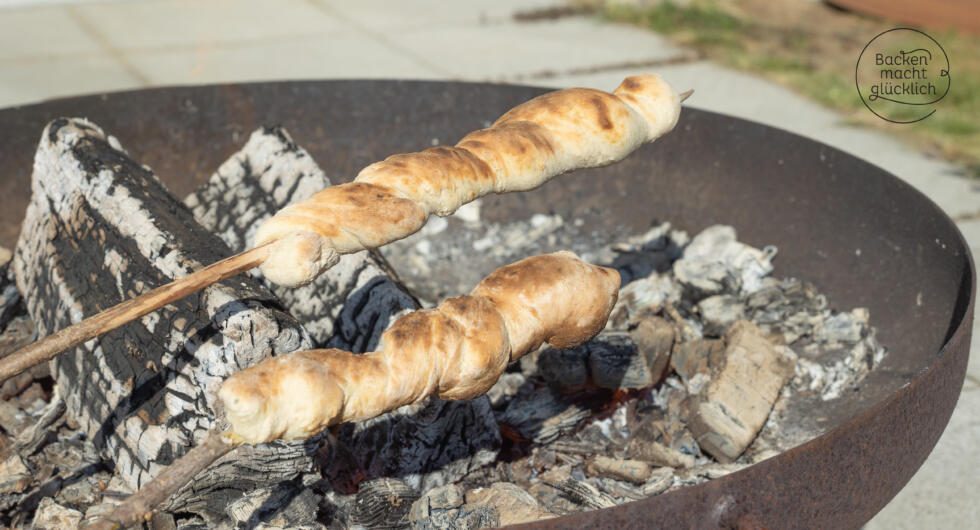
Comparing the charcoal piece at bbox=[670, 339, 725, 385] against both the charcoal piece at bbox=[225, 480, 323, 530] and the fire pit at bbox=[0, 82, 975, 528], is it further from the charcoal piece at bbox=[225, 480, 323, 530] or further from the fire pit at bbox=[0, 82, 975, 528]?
the charcoal piece at bbox=[225, 480, 323, 530]

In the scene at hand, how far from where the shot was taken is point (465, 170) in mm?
1997

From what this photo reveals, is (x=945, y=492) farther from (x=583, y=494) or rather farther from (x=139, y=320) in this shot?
(x=139, y=320)

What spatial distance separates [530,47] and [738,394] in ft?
13.6

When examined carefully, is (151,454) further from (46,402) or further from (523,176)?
(523,176)

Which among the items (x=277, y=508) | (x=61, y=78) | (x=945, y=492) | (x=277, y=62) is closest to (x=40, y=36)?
(x=61, y=78)

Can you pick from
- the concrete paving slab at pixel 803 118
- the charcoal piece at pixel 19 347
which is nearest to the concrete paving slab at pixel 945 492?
the concrete paving slab at pixel 803 118

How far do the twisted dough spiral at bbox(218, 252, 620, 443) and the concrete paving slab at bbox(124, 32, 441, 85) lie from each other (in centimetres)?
417

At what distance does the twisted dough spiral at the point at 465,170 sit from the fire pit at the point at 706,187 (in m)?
0.77

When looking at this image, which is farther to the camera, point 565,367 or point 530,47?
point 530,47

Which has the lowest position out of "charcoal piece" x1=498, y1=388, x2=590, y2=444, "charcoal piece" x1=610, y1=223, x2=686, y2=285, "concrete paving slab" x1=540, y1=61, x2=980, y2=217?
"concrete paving slab" x1=540, y1=61, x2=980, y2=217

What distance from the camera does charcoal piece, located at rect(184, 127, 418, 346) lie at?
2494 millimetres

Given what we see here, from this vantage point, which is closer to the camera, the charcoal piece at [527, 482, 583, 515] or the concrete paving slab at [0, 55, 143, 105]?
the charcoal piece at [527, 482, 583, 515]

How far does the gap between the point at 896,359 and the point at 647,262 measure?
0.86m

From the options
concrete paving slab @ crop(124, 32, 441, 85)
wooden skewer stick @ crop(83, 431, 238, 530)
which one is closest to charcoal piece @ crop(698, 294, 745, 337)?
wooden skewer stick @ crop(83, 431, 238, 530)
